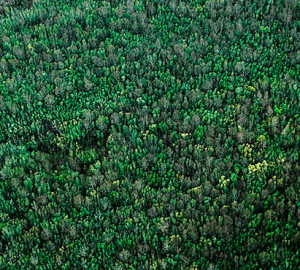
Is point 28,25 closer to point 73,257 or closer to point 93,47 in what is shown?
point 93,47

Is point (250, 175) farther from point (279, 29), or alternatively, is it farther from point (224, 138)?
point (279, 29)

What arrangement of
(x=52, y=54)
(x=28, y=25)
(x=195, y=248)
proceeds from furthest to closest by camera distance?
(x=28, y=25), (x=52, y=54), (x=195, y=248)

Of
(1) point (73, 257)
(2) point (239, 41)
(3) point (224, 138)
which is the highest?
(2) point (239, 41)

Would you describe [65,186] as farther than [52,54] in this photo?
No

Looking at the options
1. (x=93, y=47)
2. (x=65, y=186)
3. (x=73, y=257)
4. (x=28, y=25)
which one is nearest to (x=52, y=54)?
(x=93, y=47)

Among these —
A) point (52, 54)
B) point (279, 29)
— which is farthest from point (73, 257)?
point (279, 29)

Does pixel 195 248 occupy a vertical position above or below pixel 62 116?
below

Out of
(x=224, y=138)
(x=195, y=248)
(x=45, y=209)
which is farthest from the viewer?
(x=224, y=138)
